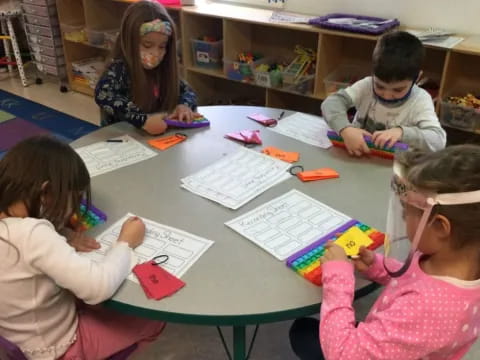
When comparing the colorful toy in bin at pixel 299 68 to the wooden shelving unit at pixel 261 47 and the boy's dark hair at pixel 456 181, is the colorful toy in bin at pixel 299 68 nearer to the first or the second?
the wooden shelving unit at pixel 261 47

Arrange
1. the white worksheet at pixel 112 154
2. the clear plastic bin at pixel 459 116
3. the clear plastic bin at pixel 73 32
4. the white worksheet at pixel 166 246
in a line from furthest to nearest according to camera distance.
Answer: the clear plastic bin at pixel 73 32 < the clear plastic bin at pixel 459 116 < the white worksheet at pixel 112 154 < the white worksheet at pixel 166 246

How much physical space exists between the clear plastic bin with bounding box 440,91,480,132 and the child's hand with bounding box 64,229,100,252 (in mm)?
1821

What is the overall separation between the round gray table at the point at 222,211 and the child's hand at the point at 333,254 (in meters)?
0.07

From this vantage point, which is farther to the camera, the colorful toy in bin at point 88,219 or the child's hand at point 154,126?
the child's hand at point 154,126

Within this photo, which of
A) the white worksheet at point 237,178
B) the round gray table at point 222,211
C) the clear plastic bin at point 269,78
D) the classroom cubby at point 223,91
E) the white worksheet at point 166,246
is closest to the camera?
the round gray table at point 222,211

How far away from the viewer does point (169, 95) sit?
75.0 inches

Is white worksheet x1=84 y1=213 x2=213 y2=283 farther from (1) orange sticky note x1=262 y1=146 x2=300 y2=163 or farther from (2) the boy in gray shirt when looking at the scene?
(2) the boy in gray shirt

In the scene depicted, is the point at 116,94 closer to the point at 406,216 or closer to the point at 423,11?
the point at 406,216

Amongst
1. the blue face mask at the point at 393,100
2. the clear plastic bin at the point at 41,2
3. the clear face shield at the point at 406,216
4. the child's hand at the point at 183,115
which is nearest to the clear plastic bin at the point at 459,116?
the blue face mask at the point at 393,100

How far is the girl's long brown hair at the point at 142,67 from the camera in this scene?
68.3 inches

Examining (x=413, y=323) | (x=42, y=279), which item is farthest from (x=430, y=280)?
(x=42, y=279)

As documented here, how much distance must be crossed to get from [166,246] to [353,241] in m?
0.43

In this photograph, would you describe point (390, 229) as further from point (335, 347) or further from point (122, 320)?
point (122, 320)

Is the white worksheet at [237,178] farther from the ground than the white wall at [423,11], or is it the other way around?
the white wall at [423,11]
